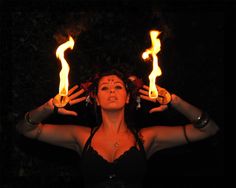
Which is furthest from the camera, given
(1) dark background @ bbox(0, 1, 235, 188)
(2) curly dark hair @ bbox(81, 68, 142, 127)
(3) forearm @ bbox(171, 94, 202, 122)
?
(1) dark background @ bbox(0, 1, 235, 188)

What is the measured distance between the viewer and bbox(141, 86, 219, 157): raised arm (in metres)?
3.72

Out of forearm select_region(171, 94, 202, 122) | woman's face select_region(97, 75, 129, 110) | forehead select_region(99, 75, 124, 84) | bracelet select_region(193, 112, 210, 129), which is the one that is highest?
forehead select_region(99, 75, 124, 84)

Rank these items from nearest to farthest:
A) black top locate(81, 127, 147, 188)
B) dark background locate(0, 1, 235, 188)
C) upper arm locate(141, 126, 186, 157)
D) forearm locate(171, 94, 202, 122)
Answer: black top locate(81, 127, 147, 188)
forearm locate(171, 94, 202, 122)
upper arm locate(141, 126, 186, 157)
dark background locate(0, 1, 235, 188)

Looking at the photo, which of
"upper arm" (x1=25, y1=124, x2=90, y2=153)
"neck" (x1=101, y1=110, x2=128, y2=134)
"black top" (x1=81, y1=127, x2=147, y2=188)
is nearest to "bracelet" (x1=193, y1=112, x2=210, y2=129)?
"black top" (x1=81, y1=127, x2=147, y2=188)

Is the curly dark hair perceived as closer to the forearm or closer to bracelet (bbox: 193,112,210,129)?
the forearm

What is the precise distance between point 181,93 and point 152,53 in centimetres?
74

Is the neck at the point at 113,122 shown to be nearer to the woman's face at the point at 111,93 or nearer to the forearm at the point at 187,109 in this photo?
the woman's face at the point at 111,93

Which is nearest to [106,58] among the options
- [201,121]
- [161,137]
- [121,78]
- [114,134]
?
[121,78]

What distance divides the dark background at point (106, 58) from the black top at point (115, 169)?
2.36 feet

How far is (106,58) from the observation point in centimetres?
424

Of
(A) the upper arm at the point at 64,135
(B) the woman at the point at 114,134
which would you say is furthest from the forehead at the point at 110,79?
(A) the upper arm at the point at 64,135

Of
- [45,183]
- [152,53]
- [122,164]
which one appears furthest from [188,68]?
[45,183]

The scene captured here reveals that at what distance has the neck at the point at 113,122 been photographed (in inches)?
153

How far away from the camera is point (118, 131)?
153 inches
